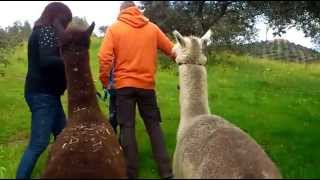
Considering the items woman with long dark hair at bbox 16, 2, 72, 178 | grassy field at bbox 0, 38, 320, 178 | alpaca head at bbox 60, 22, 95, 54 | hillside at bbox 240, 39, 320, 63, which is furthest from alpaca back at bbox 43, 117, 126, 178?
hillside at bbox 240, 39, 320, 63

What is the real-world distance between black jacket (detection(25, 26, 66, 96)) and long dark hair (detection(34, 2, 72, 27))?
10cm

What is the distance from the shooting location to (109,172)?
565cm

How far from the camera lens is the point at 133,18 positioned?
25.6 ft

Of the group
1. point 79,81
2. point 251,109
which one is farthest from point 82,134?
point 251,109

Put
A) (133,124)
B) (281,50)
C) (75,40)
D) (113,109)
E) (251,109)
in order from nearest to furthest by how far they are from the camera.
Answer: (75,40)
(133,124)
(113,109)
(251,109)
(281,50)

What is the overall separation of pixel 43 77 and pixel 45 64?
0.70 ft

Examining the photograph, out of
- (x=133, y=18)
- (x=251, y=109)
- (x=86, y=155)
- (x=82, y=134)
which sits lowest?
(x=251, y=109)

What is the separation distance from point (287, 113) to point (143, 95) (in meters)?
6.19

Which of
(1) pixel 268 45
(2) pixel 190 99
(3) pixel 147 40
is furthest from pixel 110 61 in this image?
(1) pixel 268 45

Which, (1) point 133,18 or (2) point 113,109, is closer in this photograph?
(1) point 133,18

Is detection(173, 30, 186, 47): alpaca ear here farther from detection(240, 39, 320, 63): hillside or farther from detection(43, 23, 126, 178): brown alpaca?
detection(240, 39, 320, 63): hillside

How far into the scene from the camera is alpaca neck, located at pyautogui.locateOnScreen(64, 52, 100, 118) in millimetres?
7078

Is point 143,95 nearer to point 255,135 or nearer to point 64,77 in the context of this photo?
point 64,77

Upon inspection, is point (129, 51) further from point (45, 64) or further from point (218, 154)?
point (218, 154)
